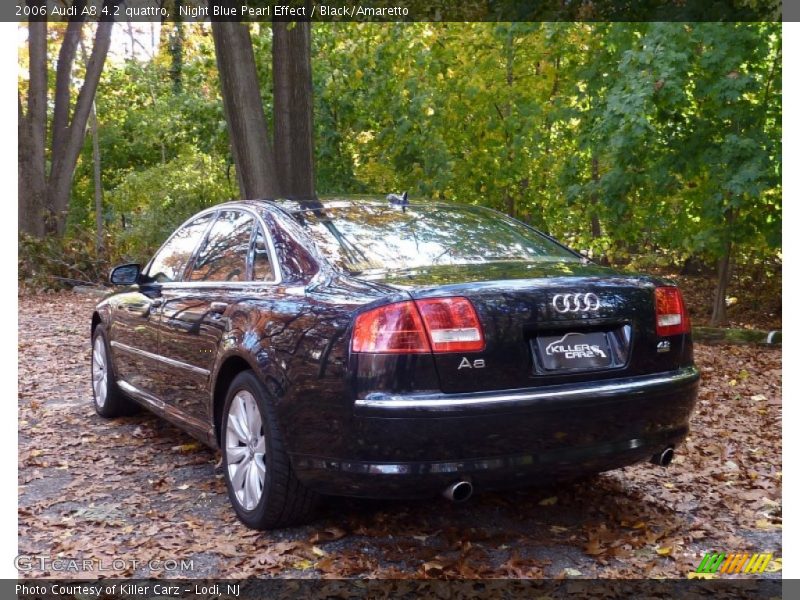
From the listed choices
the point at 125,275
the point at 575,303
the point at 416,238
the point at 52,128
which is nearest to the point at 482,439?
the point at 575,303

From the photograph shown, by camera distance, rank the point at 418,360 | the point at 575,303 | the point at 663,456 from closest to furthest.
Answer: the point at 418,360 → the point at 575,303 → the point at 663,456

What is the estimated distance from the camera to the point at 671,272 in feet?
56.6

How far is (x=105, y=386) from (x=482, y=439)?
14.7 ft

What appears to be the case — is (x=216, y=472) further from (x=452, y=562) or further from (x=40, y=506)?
(x=452, y=562)

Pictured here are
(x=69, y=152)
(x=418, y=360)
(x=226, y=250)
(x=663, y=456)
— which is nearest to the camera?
(x=418, y=360)

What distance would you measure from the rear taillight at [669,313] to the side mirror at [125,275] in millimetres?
3787

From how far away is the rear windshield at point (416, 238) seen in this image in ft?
14.4

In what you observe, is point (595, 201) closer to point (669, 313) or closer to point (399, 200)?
point (399, 200)

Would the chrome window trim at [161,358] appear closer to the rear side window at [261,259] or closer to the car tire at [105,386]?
the car tire at [105,386]

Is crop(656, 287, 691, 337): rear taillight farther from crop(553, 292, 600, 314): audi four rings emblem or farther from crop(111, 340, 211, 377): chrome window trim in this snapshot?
crop(111, 340, 211, 377): chrome window trim

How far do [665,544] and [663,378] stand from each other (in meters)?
0.81

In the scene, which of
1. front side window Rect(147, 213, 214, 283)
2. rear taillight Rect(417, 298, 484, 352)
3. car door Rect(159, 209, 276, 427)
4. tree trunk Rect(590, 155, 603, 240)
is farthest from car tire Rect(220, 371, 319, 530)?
tree trunk Rect(590, 155, 603, 240)

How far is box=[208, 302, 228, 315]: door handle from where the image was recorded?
190 inches

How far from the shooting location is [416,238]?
15.3 feet
